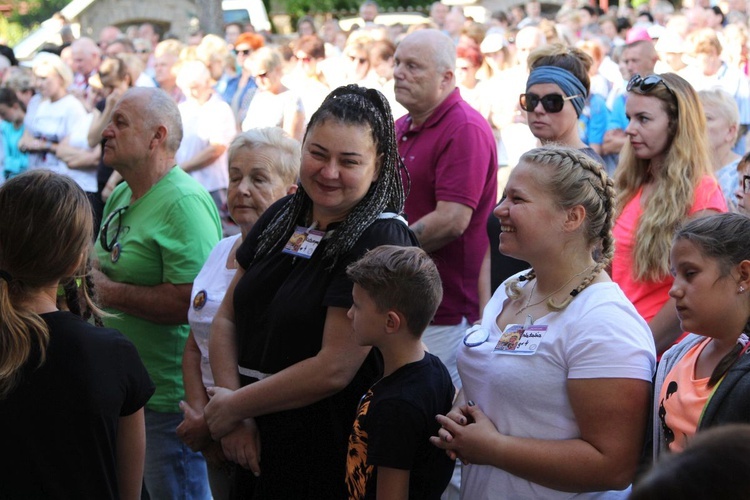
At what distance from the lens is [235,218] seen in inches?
151

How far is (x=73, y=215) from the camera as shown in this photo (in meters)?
2.63

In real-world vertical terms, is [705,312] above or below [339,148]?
below

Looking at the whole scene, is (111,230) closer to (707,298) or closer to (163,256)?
(163,256)

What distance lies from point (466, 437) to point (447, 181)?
2099 millimetres

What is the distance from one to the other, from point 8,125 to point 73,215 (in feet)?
28.3

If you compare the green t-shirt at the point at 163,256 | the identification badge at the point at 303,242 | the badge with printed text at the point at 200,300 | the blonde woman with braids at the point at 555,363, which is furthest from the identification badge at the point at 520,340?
the green t-shirt at the point at 163,256

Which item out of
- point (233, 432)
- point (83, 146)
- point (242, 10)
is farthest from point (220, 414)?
point (242, 10)

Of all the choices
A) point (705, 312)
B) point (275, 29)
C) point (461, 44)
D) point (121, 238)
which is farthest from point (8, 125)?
point (275, 29)

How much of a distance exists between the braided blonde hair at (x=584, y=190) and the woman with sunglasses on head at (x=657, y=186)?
0.96 meters

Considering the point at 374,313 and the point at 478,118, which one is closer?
the point at 374,313

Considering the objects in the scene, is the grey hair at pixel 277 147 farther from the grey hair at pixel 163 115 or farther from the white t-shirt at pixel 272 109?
the white t-shirt at pixel 272 109

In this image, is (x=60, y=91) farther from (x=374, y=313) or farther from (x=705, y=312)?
(x=705, y=312)

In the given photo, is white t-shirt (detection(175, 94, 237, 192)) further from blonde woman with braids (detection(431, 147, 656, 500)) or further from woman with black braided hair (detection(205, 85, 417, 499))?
blonde woman with braids (detection(431, 147, 656, 500))

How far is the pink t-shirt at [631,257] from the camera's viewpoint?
3.78m
